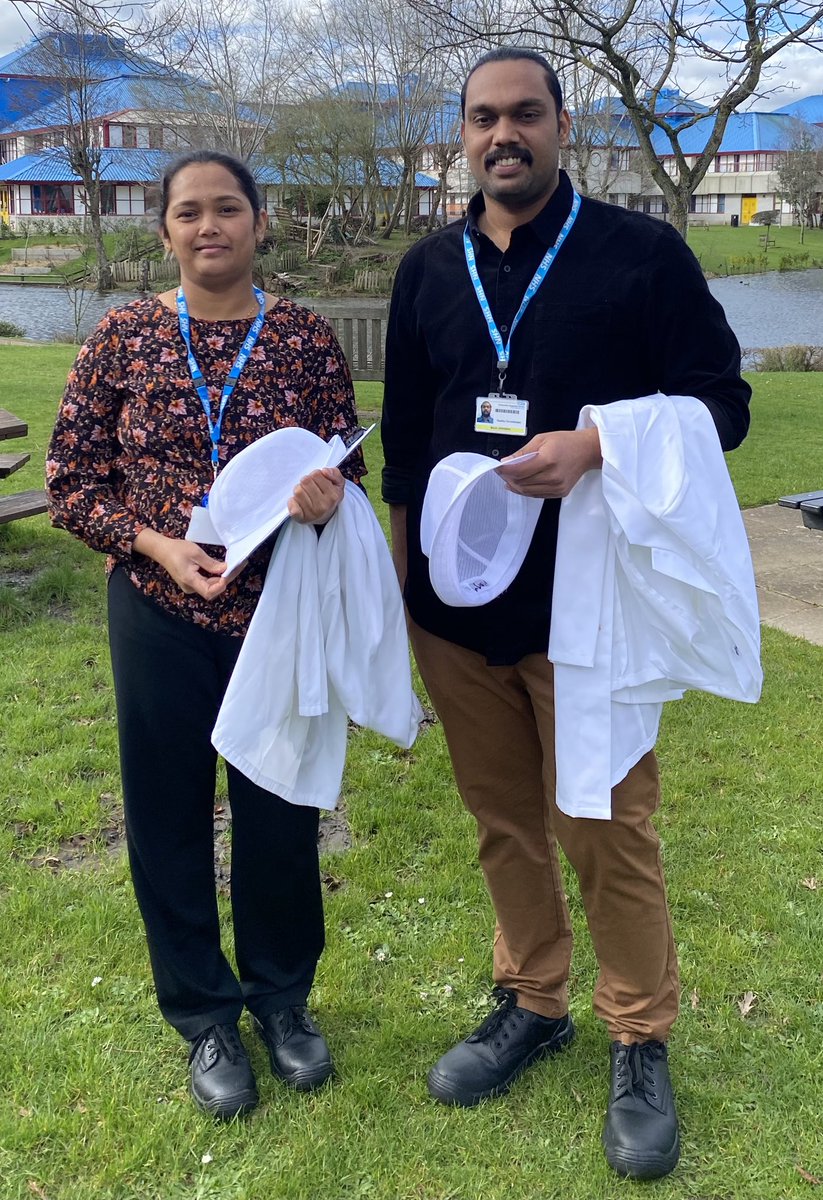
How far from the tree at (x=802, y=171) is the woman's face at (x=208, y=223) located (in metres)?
86.3

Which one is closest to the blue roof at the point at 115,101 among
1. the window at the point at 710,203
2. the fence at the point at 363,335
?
the fence at the point at 363,335

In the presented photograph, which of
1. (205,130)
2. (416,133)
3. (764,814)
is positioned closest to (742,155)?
(416,133)

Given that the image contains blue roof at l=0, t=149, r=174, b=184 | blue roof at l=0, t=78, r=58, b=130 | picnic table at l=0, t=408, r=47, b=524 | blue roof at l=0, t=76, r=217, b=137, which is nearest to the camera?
picnic table at l=0, t=408, r=47, b=524

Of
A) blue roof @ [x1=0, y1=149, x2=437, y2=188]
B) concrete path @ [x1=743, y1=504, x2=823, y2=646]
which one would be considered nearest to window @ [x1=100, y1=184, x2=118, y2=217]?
blue roof @ [x1=0, y1=149, x2=437, y2=188]

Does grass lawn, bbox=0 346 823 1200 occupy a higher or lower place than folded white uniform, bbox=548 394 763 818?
lower

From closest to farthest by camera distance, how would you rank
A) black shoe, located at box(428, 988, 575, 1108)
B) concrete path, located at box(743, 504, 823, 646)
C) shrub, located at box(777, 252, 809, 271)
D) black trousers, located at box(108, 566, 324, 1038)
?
black trousers, located at box(108, 566, 324, 1038), black shoe, located at box(428, 988, 575, 1108), concrete path, located at box(743, 504, 823, 646), shrub, located at box(777, 252, 809, 271)

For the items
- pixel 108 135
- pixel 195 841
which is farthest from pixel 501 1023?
pixel 108 135

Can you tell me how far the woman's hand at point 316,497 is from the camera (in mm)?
2258

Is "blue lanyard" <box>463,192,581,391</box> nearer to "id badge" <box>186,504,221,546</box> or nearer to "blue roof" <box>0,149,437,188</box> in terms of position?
"id badge" <box>186,504,221,546</box>

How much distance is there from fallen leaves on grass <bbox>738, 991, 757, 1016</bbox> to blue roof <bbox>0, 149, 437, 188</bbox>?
112ft

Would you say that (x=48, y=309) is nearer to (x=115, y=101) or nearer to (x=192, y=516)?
(x=115, y=101)

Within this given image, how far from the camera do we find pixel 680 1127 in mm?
2475

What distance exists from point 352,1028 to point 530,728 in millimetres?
990

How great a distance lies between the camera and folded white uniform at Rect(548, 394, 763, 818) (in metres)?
2.12
